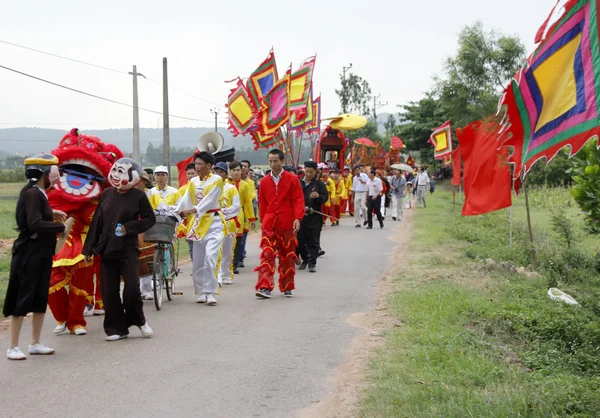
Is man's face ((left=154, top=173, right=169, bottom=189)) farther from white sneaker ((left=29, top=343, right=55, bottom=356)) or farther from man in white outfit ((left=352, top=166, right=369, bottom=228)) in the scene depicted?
man in white outfit ((left=352, top=166, right=369, bottom=228))

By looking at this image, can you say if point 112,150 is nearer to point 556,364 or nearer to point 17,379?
point 17,379

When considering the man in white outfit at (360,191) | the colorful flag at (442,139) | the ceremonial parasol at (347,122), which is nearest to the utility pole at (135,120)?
the ceremonial parasol at (347,122)

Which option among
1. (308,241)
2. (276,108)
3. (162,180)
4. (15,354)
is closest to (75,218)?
(15,354)

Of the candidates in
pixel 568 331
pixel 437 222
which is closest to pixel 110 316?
pixel 568 331

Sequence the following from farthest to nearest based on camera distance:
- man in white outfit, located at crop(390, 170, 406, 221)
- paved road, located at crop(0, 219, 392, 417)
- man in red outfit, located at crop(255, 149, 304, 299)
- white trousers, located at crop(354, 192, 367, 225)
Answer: man in white outfit, located at crop(390, 170, 406, 221) < white trousers, located at crop(354, 192, 367, 225) < man in red outfit, located at crop(255, 149, 304, 299) < paved road, located at crop(0, 219, 392, 417)

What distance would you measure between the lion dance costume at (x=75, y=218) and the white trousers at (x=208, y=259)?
77.6 inches

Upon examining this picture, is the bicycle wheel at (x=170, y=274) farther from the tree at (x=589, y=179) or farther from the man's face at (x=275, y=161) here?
the tree at (x=589, y=179)

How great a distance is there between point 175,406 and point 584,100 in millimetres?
3954

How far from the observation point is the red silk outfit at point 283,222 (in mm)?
11273

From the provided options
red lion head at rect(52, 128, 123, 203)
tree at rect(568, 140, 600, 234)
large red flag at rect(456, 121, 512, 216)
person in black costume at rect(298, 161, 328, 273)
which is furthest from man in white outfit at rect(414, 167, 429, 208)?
red lion head at rect(52, 128, 123, 203)

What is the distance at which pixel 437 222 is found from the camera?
26797 millimetres

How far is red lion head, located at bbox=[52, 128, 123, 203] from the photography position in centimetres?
873

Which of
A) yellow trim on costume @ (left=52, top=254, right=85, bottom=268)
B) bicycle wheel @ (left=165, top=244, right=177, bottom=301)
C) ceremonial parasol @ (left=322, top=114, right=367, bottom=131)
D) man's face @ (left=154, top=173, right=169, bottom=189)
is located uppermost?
ceremonial parasol @ (left=322, top=114, right=367, bottom=131)

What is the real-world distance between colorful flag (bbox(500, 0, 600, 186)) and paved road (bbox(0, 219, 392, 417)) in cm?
271
